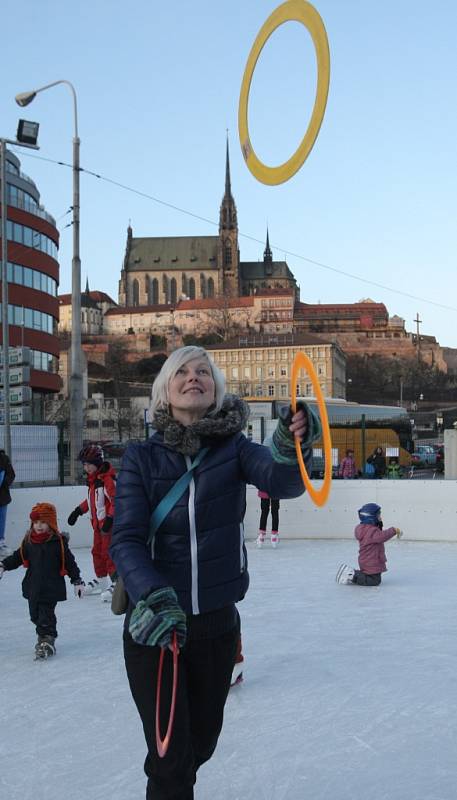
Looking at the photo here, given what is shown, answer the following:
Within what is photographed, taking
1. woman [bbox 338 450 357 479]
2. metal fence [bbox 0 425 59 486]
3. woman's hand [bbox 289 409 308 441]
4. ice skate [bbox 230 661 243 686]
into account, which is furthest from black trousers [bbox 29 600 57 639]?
woman [bbox 338 450 357 479]

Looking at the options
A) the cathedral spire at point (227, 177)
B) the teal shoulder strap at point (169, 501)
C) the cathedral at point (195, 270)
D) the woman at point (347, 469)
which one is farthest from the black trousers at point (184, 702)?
the cathedral at point (195, 270)

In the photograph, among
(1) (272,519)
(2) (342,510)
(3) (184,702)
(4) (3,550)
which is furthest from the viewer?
(2) (342,510)

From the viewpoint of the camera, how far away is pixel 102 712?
→ 4289 mm

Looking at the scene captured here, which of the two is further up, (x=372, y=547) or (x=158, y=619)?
(x=158, y=619)

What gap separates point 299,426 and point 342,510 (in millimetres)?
10326

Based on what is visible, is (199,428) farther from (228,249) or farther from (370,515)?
(228,249)

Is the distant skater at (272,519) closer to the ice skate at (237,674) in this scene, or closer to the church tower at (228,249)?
the ice skate at (237,674)

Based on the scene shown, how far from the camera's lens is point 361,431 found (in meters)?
16.2

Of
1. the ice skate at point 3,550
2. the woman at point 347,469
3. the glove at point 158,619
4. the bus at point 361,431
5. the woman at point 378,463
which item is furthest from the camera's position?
the woman at point 378,463

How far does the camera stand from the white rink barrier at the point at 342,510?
1184cm

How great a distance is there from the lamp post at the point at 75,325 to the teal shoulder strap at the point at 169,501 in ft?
36.4

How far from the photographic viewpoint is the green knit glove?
225 centimetres

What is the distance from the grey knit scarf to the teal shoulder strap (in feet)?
0.23

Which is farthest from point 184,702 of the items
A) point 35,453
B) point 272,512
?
point 35,453
